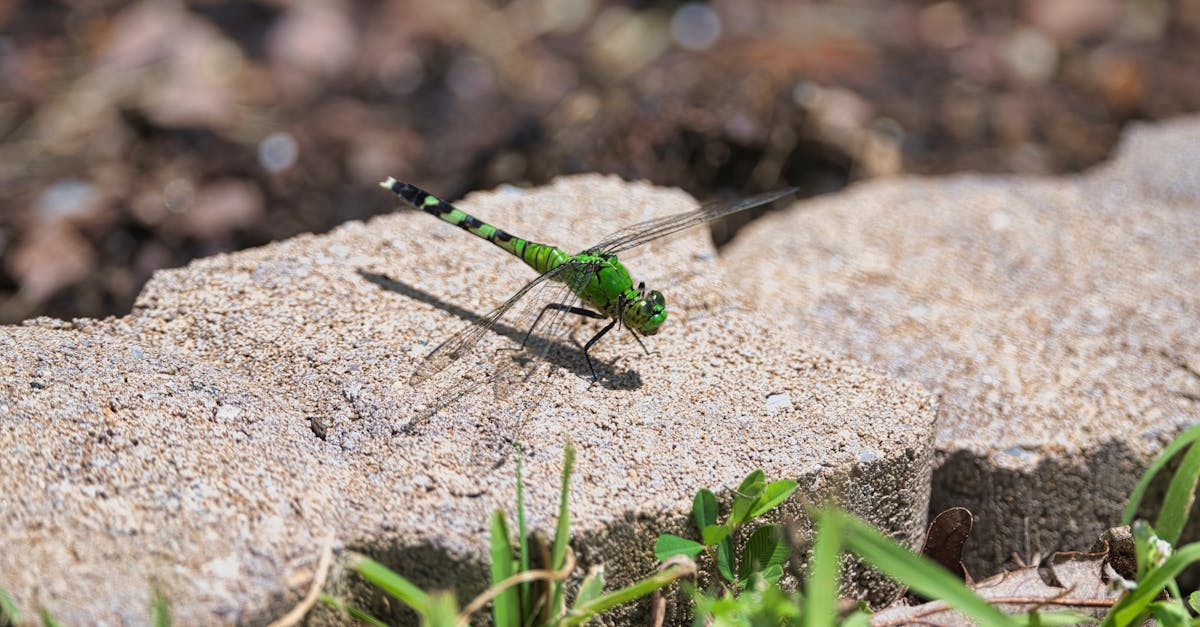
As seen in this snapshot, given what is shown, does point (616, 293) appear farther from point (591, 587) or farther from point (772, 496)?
point (591, 587)

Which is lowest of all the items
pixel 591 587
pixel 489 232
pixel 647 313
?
pixel 591 587

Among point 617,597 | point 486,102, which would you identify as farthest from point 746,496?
point 486,102

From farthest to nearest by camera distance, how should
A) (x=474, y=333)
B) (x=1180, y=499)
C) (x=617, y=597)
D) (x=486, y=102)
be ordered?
(x=486, y=102) → (x=474, y=333) → (x=1180, y=499) → (x=617, y=597)

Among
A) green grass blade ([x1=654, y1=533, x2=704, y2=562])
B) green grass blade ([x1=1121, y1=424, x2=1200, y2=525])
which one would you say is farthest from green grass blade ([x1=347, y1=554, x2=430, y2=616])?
green grass blade ([x1=1121, y1=424, x2=1200, y2=525])

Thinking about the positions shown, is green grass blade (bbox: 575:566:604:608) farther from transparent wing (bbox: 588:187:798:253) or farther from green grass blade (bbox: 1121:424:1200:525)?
green grass blade (bbox: 1121:424:1200:525)

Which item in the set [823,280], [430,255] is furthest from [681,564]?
[823,280]
